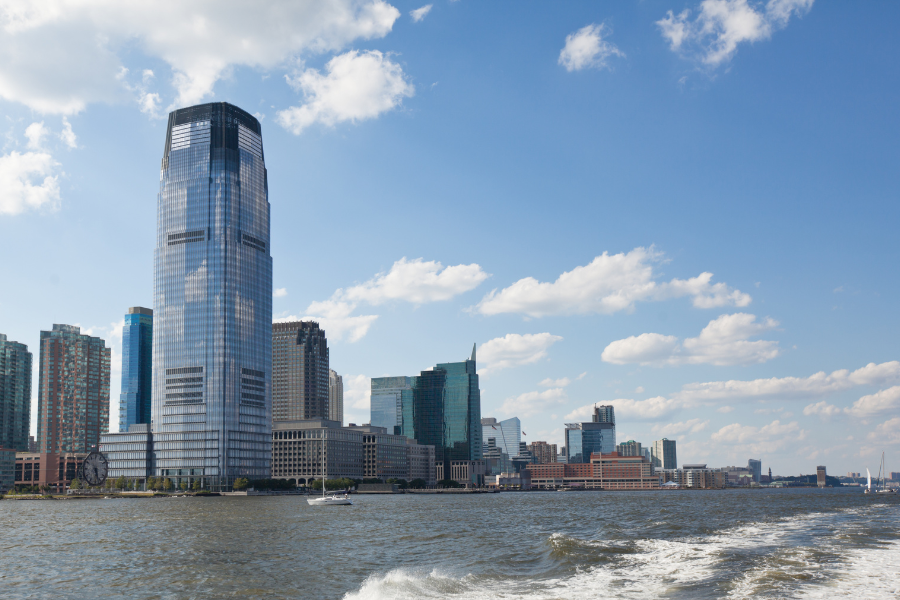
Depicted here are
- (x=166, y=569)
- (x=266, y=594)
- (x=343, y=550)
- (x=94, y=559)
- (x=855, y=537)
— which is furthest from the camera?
(x=855, y=537)

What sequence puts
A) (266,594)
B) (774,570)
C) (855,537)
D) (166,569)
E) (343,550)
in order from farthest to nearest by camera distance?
1. (855,537)
2. (343,550)
3. (166,569)
4. (774,570)
5. (266,594)

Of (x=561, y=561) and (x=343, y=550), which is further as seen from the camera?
(x=343, y=550)

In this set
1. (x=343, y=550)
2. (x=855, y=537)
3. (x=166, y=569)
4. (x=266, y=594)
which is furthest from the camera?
(x=855, y=537)

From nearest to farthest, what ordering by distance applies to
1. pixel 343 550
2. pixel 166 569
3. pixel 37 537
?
pixel 166 569, pixel 343 550, pixel 37 537

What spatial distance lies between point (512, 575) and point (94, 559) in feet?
117

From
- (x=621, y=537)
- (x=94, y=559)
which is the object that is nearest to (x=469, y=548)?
(x=621, y=537)

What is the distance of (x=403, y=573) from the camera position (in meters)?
53.3

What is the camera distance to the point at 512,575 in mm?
52812

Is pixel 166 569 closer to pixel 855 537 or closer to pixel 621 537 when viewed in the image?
pixel 621 537

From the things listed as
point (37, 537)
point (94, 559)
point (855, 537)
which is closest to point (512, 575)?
point (94, 559)

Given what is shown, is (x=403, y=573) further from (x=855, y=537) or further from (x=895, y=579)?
(x=855, y=537)

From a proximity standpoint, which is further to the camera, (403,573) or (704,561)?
(704,561)

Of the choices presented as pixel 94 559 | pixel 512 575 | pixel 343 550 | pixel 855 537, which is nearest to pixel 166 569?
pixel 94 559

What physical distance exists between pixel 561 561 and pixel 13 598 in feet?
120
